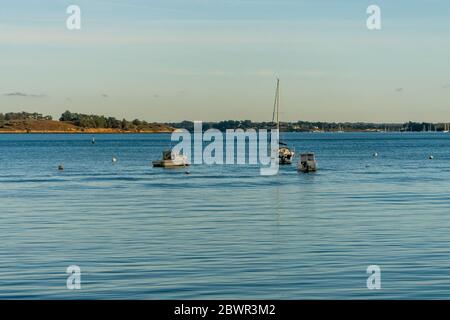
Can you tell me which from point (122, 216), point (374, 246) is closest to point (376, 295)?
point (374, 246)

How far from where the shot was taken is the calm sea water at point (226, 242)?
22.7 metres

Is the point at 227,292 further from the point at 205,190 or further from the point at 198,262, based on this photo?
the point at 205,190

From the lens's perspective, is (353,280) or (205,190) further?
(205,190)

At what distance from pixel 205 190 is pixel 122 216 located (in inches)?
901

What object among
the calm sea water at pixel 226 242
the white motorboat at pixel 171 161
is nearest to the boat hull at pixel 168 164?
the white motorboat at pixel 171 161

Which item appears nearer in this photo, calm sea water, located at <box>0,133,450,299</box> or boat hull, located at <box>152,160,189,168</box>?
calm sea water, located at <box>0,133,450,299</box>

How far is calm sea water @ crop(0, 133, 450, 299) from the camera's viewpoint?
74.3 feet

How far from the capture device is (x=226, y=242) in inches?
1271

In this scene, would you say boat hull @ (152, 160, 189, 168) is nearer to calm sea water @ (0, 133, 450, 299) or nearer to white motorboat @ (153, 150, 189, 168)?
white motorboat @ (153, 150, 189, 168)

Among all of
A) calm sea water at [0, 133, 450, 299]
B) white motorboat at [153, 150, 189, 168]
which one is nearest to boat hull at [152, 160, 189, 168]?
white motorboat at [153, 150, 189, 168]

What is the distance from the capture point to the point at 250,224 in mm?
40000

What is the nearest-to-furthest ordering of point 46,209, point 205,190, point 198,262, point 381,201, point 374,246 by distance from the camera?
point 198,262
point 374,246
point 46,209
point 381,201
point 205,190

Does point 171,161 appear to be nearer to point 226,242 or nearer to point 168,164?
point 168,164
